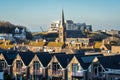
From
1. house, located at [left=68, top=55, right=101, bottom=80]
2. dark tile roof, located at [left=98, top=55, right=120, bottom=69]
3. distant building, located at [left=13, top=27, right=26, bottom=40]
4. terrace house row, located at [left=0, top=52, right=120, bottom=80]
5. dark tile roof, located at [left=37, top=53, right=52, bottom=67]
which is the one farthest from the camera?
distant building, located at [left=13, top=27, right=26, bottom=40]

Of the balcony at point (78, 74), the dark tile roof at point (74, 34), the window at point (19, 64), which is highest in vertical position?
the window at point (19, 64)

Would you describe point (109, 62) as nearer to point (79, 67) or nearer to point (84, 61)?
point (84, 61)

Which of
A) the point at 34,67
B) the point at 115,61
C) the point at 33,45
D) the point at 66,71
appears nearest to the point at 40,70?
the point at 34,67

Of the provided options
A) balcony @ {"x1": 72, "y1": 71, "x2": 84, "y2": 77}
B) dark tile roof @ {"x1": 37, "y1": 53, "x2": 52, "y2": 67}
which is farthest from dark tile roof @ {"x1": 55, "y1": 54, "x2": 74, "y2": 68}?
dark tile roof @ {"x1": 37, "y1": 53, "x2": 52, "y2": 67}

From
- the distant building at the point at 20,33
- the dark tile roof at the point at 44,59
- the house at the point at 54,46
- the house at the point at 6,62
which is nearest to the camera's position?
the dark tile roof at the point at 44,59

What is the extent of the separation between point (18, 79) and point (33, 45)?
61.9 meters

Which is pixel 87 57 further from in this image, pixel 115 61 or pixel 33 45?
pixel 33 45

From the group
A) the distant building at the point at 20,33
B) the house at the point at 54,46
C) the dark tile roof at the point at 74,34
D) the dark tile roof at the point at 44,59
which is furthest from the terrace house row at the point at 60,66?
the distant building at the point at 20,33

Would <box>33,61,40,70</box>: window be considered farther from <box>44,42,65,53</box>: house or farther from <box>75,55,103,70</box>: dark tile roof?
<box>44,42,65,53</box>: house

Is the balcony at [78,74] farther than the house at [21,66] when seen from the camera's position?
No

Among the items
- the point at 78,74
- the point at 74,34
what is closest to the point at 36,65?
the point at 78,74

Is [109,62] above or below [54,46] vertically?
above

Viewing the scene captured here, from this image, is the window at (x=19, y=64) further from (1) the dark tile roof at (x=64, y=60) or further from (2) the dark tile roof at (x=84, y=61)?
(2) the dark tile roof at (x=84, y=61)

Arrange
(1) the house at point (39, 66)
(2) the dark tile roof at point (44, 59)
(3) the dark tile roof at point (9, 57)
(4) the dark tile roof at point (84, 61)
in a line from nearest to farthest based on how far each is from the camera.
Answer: (4) the dark tile roof at point (84, 61) → (1) the house at point (39, 66) → (2) the dark tile roof at point (44, 59) → (3) the dark tile roof at point (9, 57)
